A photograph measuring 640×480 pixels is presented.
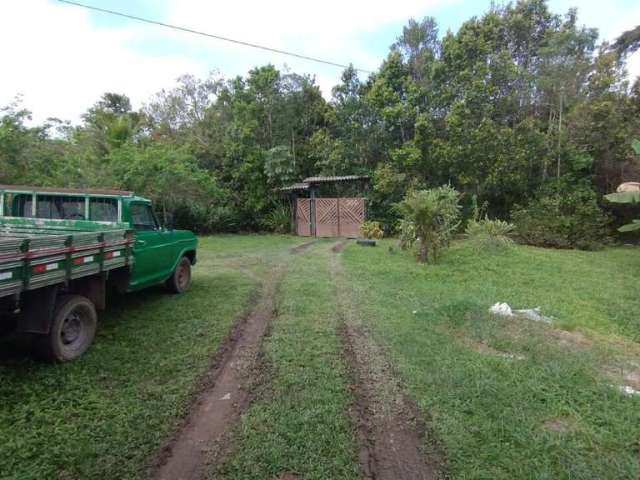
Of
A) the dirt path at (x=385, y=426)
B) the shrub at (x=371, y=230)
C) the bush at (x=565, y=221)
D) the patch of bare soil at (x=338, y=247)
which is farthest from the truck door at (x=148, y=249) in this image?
the bush at (x=565, y=221)

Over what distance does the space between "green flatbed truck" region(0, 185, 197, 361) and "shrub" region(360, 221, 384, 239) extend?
9.67 metres

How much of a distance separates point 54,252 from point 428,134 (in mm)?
14558

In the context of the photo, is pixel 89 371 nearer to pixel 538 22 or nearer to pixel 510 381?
pixel 510 381

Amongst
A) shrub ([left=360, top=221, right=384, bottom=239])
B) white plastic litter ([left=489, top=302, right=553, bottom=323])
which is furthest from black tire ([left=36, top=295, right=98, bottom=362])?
shrub ([left=360, top=221, right=384, bottom=239])

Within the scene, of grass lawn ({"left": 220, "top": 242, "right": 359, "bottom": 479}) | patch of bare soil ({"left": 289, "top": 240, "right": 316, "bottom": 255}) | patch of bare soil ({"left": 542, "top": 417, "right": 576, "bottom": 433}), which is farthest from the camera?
patch of bare soil ({"left": 289, "top": 240, "right": 316, "bottom": 255})

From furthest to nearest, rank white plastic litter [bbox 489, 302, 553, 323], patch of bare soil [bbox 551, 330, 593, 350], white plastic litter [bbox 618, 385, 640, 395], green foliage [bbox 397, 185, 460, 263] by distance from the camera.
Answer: green foliage [bbox 397, 185, 460, 263], white plastic litter [bbox 489, 302, 553, 323], patch of bare soil [bbox 551, 330, 593, 350], white plastic litter [bbox 618, 385, 640, 395]

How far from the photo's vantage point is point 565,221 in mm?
13195

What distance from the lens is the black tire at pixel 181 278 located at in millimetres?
6238

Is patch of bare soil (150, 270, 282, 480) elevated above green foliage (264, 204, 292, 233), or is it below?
below

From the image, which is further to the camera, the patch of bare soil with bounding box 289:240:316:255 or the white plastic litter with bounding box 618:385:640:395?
the patch of bare soil with bounding box 289:240:316:255

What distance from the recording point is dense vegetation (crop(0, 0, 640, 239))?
13.5m

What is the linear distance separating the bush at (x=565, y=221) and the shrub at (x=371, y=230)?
527 centimetres

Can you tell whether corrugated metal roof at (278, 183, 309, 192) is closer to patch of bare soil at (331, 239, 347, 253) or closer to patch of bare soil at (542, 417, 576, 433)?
patch of bare soil at (331, 239, 347, 253)

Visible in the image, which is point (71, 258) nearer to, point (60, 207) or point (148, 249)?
point (148, 249)
